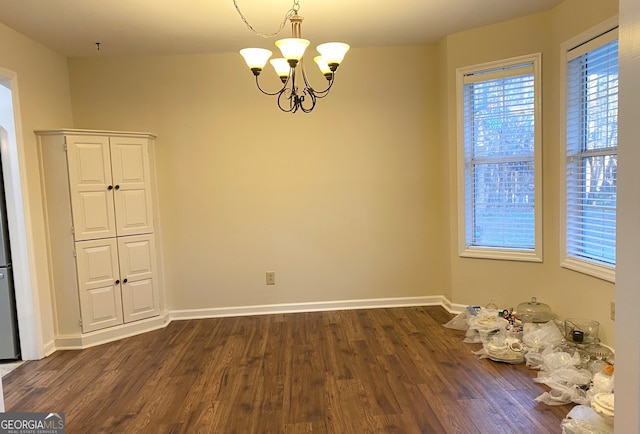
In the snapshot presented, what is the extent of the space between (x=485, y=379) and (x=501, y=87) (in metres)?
2.44

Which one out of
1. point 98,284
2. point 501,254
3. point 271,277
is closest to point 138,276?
point 98,284

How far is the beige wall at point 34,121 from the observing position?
3.24 m

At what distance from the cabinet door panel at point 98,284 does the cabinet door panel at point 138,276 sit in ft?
0.20

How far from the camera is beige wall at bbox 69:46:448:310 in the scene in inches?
161

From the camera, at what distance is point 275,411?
2.45 meters

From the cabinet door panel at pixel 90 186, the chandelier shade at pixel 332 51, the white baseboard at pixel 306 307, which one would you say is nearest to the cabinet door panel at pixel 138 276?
the cabinet door panel at pixel 90 186

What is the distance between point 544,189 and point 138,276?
3667 millimetres

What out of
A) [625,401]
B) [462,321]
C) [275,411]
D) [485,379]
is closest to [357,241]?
[462,321]

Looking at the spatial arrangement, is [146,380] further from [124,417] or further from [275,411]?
[275,411]

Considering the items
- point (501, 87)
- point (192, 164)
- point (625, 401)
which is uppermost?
point (501, 87)

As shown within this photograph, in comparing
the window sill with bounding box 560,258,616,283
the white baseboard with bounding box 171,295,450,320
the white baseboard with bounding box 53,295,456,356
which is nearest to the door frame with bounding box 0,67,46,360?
the white baseboard with bounding box 53,295,456,356

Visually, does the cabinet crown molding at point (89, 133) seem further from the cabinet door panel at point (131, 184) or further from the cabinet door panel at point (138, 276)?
the cabinet door panel at point (138, 276)

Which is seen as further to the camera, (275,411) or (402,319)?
(402,319)

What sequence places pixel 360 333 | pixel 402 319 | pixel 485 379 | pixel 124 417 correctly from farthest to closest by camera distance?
pixel 402 319
pixel 360 333
pixel 485 379
pixel 124 417
